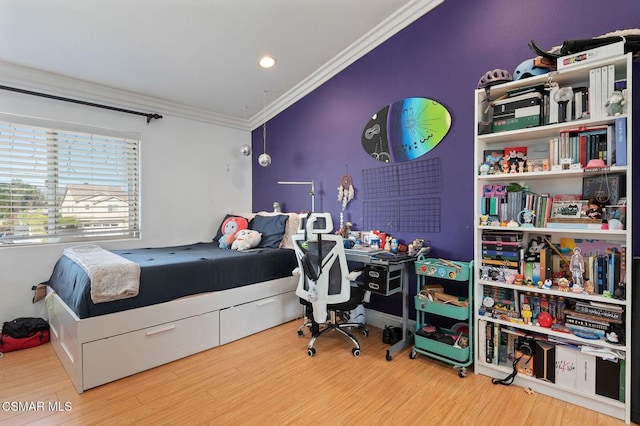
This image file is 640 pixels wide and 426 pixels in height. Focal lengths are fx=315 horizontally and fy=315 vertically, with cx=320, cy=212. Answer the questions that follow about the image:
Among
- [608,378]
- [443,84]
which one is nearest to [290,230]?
[443,84]

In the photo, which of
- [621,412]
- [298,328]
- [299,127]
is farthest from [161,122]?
[621,412]

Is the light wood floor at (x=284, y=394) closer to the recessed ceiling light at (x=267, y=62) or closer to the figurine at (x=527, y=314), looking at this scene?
the figurine at (x=527, y=314)

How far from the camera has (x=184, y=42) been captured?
2.80 m

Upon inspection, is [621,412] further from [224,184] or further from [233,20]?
[224,184]

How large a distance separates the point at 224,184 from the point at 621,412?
14.1 feet

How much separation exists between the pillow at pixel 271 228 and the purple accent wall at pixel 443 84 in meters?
0.43

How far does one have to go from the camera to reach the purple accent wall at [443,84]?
220 centimetres

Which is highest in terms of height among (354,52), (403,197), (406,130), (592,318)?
(354,52)

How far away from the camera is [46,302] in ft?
9.62

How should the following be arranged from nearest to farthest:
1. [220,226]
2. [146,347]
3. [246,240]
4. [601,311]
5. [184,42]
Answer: [601,311] < [146,347] < [184,42] < [246,240] < [220,226]

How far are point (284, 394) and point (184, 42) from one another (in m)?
2.97

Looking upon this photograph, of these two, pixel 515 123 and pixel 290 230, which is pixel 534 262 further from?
pixel 290 230

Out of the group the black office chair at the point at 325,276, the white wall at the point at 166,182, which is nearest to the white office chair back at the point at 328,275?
the black office chair at the point at 325,276

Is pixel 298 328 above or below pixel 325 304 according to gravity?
below
